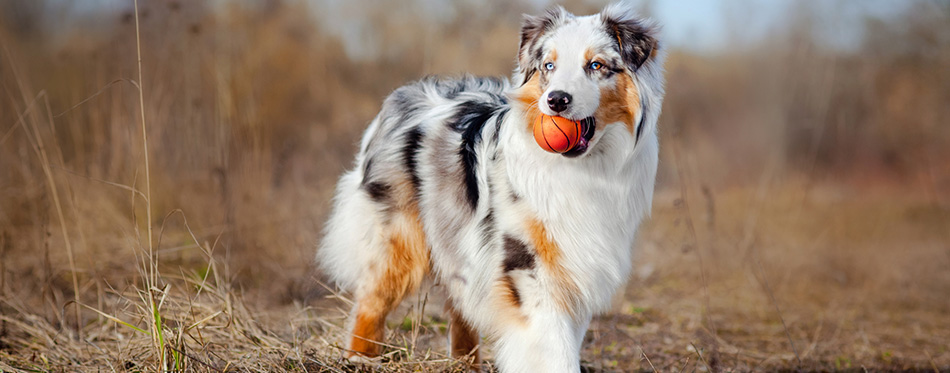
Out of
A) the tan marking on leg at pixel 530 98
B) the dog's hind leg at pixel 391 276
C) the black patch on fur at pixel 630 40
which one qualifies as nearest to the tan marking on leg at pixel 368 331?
the dog's hind leg at pixel 391 276

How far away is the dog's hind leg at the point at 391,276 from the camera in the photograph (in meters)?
3.48

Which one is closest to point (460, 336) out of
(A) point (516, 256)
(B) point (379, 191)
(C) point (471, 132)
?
(B) point (379, 191)

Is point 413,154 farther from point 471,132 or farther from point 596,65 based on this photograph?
point 596,65

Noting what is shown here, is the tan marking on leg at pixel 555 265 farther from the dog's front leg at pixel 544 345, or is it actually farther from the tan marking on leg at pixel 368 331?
the tan marking on leg at pixel 368 331

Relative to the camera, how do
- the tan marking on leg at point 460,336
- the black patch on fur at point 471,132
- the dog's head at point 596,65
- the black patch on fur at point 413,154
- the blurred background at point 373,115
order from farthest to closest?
the blurred background at point 373,115 < the tan marking on leg at point 460,336 < the black patch on fur at point 413,154 < the black patch on fur at point 471,132 < the dog's head at point 596,65

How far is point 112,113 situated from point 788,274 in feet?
19.6

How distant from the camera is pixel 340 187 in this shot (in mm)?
3957

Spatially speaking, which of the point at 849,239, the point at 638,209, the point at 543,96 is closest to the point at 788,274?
the point at 849,239

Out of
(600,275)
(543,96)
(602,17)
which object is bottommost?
(600,275)

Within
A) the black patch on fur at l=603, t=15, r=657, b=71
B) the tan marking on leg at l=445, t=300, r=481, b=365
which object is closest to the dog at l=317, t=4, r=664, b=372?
the black patch on fur at l=603, t=15, r=657, b=71

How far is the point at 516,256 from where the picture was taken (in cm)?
297

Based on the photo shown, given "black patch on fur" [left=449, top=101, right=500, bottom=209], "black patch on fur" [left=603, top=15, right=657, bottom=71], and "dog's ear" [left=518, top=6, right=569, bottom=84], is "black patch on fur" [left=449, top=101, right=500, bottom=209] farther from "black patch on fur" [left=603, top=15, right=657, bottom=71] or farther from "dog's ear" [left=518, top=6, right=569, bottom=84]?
"black patch on fur" [left=603, top=15, right=657, bottom=71]

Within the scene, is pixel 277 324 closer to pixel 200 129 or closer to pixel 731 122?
pixel 200 129

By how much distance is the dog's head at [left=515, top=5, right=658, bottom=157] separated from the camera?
279cm
